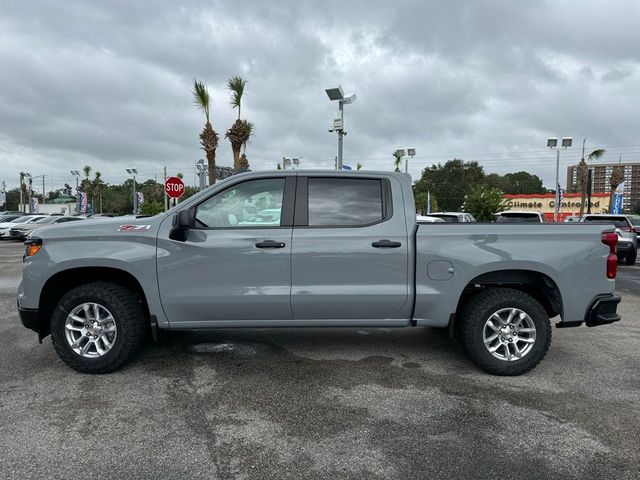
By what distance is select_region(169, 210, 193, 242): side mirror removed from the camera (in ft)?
13.1

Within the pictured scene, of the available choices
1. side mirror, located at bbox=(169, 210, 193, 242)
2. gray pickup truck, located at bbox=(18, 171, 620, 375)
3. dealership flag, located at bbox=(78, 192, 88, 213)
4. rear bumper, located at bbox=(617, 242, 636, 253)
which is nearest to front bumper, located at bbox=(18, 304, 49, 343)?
gray pickup truck, located at bbox=(18, 171, 620, 375)

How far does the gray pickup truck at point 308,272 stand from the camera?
13.7 feet

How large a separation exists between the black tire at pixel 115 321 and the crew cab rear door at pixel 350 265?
1.50 m

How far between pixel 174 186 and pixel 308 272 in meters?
12.7

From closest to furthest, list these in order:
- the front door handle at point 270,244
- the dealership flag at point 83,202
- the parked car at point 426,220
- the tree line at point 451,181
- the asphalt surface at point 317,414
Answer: the asphalt surface at point 317,414 < the front door handle at point 270,244 < the parked car at point 426,220 < the dealership flag at point 83,202 < the tree line at point 451,181

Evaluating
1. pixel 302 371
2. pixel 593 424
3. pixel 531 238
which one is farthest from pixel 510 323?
pixel 302 371

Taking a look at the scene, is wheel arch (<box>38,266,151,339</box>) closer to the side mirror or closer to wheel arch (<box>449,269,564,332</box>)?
the side mirror

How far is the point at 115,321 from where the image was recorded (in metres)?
4.23

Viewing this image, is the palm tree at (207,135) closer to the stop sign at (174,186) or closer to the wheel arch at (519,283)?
the stop sign at (174,186)

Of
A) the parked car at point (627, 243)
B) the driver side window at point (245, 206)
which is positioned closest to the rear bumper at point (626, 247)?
the parked car at point (627, 243)

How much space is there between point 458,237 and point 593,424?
175cm

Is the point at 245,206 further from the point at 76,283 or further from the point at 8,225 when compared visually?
the point at 8,225

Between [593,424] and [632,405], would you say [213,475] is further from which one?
[632,405]

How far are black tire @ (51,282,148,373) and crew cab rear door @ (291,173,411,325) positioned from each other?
1.50m
